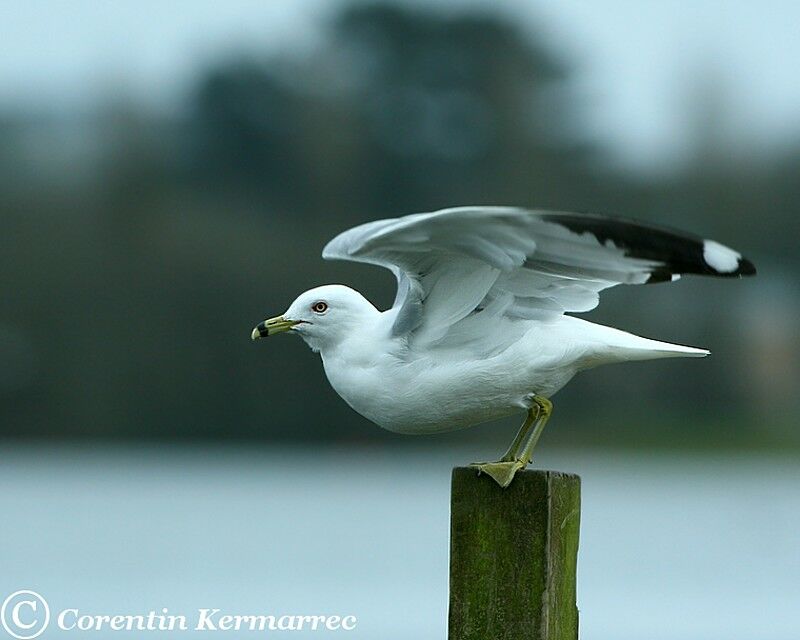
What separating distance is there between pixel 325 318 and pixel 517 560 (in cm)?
147

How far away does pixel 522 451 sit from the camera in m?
5.60

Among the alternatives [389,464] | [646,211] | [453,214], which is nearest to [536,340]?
[453,214]

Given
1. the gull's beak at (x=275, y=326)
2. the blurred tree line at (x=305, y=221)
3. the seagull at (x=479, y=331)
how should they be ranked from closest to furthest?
the seagull at (x=479, y=331), the gull's beak at (x=275, y=326), the blurred tree line at (x=305, y=221)

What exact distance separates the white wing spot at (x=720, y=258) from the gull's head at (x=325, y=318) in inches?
54.2

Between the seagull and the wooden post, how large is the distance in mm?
216

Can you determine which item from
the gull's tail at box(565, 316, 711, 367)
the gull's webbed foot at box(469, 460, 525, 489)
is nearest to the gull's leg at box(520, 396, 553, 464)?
the gull's tail at box(565, 316, 711, 367)

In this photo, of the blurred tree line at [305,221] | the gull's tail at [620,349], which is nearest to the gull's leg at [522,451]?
the gull's tail at [620,349]

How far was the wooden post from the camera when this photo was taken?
15.7 ft

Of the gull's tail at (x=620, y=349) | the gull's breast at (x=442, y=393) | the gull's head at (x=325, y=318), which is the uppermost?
the gull's head at (x=325, y=318)

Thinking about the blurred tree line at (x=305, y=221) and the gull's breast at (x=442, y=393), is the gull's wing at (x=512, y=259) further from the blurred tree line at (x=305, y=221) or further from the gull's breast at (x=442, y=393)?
the blurred tree line at (x=305, y=221)

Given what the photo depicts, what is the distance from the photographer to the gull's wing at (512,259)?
4961 millimetres

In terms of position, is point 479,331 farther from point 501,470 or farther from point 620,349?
point 501,470

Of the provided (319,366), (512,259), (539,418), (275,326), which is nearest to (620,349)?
(539,418)

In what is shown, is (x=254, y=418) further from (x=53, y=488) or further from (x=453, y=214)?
(x=453, y=214)
